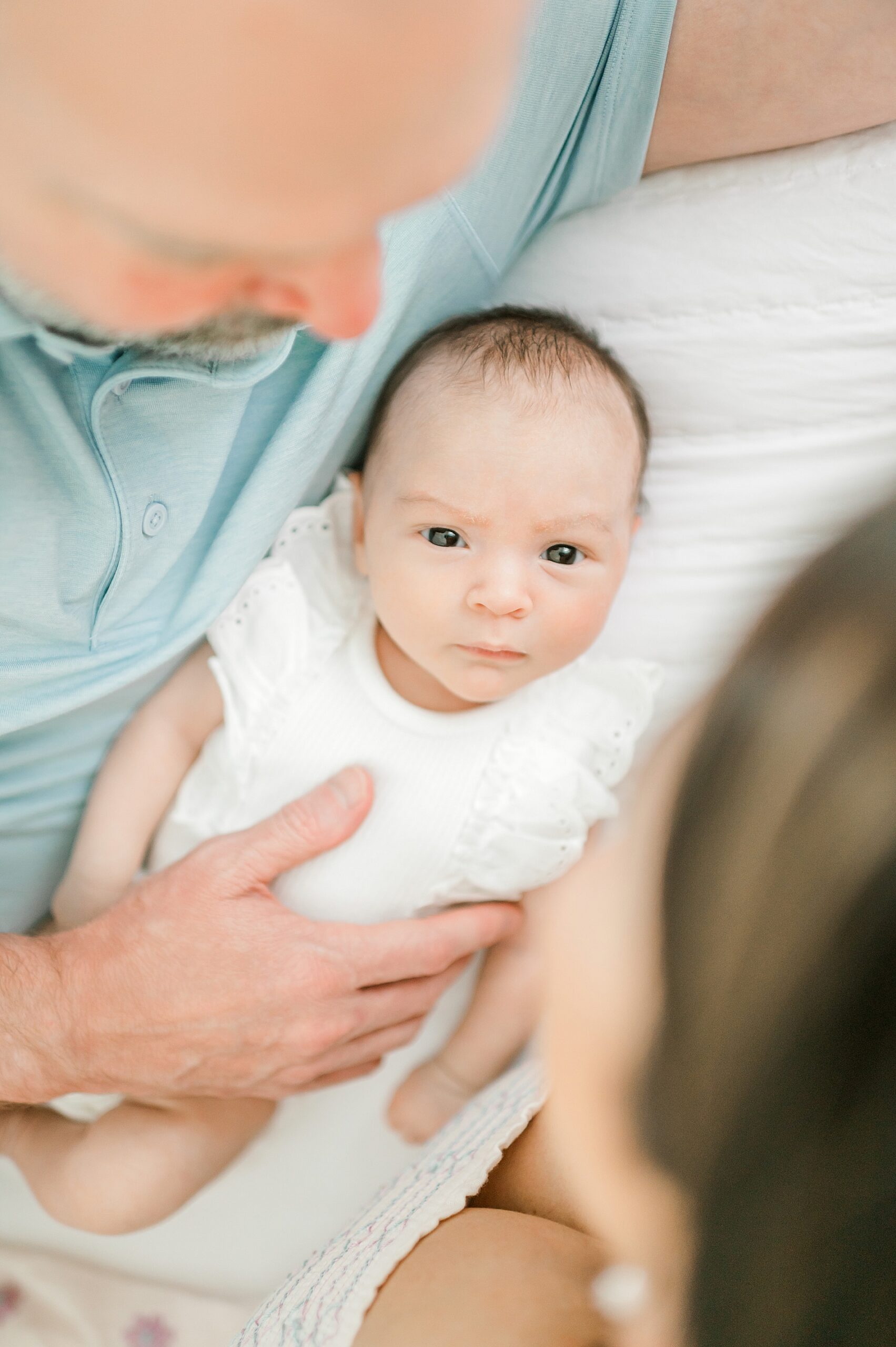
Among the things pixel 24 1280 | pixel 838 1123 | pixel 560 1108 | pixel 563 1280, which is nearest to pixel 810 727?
pixel 838 1123

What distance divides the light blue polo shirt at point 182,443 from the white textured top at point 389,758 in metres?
0.09

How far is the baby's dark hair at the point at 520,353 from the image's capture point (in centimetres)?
102

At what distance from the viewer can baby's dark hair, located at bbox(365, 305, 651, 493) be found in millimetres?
1020

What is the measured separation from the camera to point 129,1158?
3.68ft

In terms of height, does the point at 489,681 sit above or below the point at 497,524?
below

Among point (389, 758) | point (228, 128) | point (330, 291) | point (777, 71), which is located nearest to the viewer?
point (228, 128)

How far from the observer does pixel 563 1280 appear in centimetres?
77

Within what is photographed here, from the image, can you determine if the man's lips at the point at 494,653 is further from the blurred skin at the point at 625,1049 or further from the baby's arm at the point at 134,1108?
the blurred skin at the point at 625,1049

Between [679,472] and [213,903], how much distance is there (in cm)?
77

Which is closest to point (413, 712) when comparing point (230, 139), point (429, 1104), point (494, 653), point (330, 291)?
point (494, 653)

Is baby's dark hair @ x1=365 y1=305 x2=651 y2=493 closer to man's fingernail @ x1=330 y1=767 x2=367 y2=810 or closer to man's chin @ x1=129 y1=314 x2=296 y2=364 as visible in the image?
man's chin @ x1=129 y1=314 x2=296 y2=364

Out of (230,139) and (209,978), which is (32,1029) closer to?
(209,978)

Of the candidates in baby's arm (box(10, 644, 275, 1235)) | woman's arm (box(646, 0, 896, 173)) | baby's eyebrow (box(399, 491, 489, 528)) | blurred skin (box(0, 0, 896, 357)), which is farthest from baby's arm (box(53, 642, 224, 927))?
woman's arm (box(646, 0, 896, 173))

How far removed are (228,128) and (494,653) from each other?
2.25 ft
